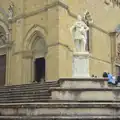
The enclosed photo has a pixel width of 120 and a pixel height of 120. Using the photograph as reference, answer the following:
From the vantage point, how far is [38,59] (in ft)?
72.2

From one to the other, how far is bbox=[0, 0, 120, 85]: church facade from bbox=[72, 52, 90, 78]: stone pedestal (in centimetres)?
664

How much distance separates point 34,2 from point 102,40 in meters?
6.96

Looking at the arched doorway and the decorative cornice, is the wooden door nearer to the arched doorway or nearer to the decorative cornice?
the arched doorway

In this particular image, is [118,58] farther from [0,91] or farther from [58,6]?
[0,91]

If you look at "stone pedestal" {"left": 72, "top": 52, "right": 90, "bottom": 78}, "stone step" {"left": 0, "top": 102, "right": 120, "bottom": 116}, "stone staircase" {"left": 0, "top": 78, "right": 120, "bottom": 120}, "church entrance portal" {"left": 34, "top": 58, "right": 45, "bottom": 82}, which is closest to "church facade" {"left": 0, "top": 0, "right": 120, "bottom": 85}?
"church entrance portal" {"left": 34, "top": 58, "right": 45, "bottom": 82}

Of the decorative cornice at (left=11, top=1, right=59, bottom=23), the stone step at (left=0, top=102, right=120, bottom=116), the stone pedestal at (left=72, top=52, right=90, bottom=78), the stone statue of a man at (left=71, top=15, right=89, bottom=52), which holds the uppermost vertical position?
the decorative cornice at (left=11, top=1, right=59, bottom=23)

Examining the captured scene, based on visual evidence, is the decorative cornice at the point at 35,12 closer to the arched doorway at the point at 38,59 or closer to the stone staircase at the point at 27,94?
the arched doorway at the point at 38,59

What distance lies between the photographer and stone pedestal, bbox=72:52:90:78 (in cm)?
1285

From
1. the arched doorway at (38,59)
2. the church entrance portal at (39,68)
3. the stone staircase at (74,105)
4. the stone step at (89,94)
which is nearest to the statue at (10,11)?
the arched doorway at (38,59)

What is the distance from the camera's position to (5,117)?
10.0 m

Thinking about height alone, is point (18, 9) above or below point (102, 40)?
above

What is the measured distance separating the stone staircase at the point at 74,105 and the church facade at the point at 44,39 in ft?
25.4

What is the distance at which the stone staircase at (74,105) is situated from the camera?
9.37m

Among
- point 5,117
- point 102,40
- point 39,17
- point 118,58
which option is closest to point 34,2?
point 39,17
